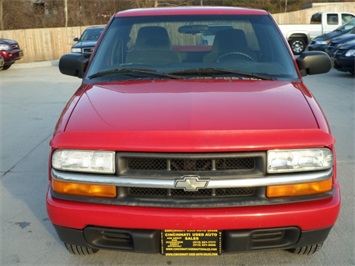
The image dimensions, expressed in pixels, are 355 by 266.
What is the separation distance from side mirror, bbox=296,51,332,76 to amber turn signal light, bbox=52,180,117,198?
2.25 metres

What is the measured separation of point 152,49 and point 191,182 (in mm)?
1656

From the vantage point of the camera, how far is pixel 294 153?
92.2 inches

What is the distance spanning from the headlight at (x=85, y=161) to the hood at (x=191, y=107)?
0.14 m

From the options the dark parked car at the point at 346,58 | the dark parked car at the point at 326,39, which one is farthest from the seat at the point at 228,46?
the dark parked car at the point at 326,39

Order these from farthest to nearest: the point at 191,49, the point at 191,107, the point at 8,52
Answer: the point at 8,52, the point at 191,49, the point at 191,107

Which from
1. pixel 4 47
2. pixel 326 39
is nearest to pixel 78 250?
pixel 4 47

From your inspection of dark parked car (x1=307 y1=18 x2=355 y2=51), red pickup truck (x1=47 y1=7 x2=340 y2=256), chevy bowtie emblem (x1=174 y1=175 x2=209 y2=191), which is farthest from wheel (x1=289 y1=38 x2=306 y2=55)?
chevy bowtie emblem (x1=174 y1=175 x2=209 y2=191)

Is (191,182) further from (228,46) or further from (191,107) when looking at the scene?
(228,46)

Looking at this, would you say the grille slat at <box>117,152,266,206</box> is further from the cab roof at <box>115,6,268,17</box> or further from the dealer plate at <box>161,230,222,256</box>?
the cab roof at <box>115,6,268,17</box>

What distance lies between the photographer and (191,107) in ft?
8.50

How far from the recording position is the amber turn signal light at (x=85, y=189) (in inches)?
94.3

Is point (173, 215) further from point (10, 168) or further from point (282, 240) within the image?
point (10, 168)

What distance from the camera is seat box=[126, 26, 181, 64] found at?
348 centimetres

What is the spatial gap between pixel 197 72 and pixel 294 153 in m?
1.22
